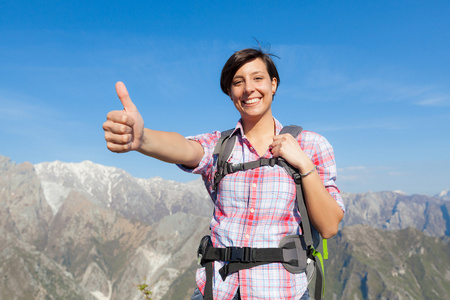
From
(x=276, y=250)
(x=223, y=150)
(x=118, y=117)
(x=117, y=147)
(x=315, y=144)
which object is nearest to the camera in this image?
(x=118, y=117)

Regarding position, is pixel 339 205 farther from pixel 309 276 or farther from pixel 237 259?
pixel 237 259

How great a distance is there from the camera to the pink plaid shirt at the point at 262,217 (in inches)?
194

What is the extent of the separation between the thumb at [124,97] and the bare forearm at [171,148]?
21.5 inches

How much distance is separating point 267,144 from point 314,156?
691 millimetres

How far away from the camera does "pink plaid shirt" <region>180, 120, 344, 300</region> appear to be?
494 cm

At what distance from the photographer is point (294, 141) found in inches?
200

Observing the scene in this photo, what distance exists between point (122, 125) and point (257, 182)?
1985mm

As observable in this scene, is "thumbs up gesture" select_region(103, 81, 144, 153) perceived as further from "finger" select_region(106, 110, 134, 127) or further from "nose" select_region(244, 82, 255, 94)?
"nose" select_region(244, 82, 255, 94)

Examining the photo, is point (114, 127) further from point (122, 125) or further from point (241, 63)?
point (241, 63)

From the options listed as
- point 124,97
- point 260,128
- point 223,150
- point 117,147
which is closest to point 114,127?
point 117,147

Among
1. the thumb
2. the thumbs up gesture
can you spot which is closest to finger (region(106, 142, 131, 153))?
the thumbs up gesture

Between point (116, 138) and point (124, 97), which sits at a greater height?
point (124, 97)

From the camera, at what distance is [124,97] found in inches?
165

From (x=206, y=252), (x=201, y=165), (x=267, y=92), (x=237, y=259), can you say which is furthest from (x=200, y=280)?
(x=267, y=92)
